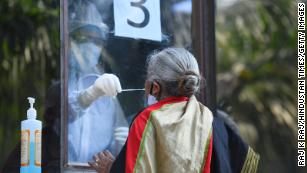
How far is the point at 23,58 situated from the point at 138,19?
0.62m

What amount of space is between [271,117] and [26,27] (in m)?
2.28

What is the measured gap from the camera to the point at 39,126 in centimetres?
329

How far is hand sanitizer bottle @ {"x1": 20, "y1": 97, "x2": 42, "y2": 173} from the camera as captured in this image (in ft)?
10.6

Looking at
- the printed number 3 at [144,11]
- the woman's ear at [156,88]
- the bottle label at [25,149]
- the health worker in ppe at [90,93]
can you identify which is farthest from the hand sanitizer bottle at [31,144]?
the printed number 3 at [144,11]

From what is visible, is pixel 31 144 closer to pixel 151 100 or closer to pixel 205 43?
pixel 151 100

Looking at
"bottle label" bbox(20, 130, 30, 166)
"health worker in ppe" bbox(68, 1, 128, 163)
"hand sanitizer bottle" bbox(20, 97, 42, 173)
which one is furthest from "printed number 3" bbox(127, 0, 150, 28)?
"bottle label" bbox(20, 130, 30, 166)

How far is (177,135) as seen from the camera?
2.87 m

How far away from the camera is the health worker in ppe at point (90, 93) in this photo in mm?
3582

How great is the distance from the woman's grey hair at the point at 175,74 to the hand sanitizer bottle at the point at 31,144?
1.97ft

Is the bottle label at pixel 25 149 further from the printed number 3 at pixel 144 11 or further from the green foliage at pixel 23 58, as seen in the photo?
the printed number 3 at pixel 144 11

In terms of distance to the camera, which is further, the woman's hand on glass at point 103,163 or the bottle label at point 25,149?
the bottle label at point 25,149

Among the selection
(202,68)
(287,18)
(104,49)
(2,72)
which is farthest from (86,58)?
(287,18)

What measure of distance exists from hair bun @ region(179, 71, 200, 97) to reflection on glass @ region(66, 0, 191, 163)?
0.78m

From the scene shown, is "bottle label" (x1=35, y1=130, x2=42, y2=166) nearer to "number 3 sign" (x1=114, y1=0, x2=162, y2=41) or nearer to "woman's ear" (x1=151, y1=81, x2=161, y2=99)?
"woman's ear" (x1=151, y1=81, x2=161, y2=99)
